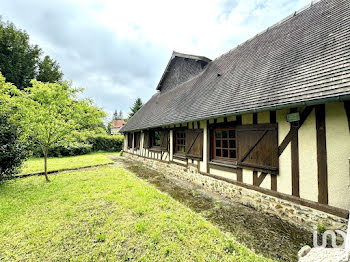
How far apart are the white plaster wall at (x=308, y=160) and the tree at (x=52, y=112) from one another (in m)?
6.87

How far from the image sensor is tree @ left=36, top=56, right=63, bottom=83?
19.6 m

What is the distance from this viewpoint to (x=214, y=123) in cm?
475

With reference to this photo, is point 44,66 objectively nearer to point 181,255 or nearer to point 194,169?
point 194,169

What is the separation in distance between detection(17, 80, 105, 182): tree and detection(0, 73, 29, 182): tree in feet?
1.18

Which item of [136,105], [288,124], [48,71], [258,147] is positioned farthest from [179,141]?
[48,71]

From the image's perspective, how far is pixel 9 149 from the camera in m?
5.11

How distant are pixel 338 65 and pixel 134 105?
22.9 m

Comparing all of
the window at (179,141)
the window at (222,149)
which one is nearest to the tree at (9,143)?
the window at (179,141)

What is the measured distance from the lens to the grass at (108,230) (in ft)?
6.76

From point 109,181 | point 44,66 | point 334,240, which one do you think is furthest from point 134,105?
point 334,240

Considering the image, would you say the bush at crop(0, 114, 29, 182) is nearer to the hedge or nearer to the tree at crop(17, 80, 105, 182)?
the tree at crop(17, 80, 105, 182)

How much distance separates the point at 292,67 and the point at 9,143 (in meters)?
9.62

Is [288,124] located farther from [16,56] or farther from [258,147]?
[16,56]

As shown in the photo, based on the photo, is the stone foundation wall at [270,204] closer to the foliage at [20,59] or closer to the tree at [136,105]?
the tree at [136,105]
